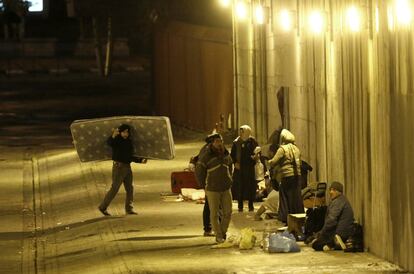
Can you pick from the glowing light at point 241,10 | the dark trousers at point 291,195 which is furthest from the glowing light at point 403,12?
the glowing light at point 241,10

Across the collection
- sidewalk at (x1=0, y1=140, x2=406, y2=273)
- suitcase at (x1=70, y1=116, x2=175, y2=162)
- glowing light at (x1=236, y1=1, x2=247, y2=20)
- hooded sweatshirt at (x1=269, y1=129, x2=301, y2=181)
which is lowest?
sidewalk at (x1=0, y1=140, x2=406, y2=273)

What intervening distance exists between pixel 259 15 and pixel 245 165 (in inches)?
275

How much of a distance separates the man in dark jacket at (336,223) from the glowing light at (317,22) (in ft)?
13.0

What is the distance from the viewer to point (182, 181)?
2698 cm

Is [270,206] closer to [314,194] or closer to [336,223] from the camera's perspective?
[314,194]

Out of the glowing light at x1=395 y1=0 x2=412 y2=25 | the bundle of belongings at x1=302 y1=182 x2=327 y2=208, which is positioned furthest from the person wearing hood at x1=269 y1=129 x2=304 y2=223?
the glowing light at x1=395 y1=0 x2=412 y2=25

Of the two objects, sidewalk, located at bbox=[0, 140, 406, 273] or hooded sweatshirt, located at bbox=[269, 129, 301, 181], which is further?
hooded sweatshirt, located at bbox=[269, 129, 301, 181]

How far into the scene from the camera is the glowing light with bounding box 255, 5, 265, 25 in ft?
97.8

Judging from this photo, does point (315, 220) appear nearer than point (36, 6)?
Yes

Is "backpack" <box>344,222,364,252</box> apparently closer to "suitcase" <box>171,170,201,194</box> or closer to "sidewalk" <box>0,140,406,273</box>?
"sidewalk" <box>0,140,406,273</box>

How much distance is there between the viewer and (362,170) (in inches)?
789

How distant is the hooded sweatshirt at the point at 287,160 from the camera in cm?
2223

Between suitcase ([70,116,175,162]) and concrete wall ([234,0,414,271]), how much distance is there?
2644mm

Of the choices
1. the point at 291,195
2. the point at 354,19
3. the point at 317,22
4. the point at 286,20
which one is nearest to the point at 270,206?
the point at 291,195
